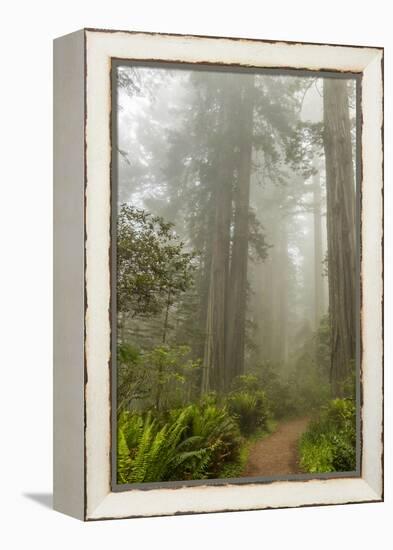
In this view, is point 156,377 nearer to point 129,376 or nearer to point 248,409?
point 129,376

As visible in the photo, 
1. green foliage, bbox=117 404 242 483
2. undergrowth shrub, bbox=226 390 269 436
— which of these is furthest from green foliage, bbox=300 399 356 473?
green foliage, bbox=117 404 242 483

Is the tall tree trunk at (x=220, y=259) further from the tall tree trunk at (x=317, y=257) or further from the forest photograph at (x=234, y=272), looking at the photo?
the tall tree trunk at (x=317, y=257)

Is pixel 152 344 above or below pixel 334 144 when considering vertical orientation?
below

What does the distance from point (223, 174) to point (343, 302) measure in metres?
1.53

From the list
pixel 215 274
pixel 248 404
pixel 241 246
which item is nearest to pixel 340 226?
pixel 241 246

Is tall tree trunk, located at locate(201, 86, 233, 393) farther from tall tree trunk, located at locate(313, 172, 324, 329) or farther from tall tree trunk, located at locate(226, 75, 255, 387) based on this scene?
tall tree trunk, located at locate(313, 172, 324, 329)

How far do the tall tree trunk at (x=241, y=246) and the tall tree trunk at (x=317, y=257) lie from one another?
633 mm

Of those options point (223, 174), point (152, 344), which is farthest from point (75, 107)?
point (152, 344)

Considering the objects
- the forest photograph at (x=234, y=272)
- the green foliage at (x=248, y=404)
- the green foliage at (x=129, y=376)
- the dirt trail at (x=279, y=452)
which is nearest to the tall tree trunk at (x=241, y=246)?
the forest photograph at (x=234, y=272)

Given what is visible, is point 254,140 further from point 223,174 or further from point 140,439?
point 140,439

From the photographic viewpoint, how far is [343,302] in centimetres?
977

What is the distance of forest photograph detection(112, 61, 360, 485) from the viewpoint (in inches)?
360

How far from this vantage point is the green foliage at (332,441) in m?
9.66

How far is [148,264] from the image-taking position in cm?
921
